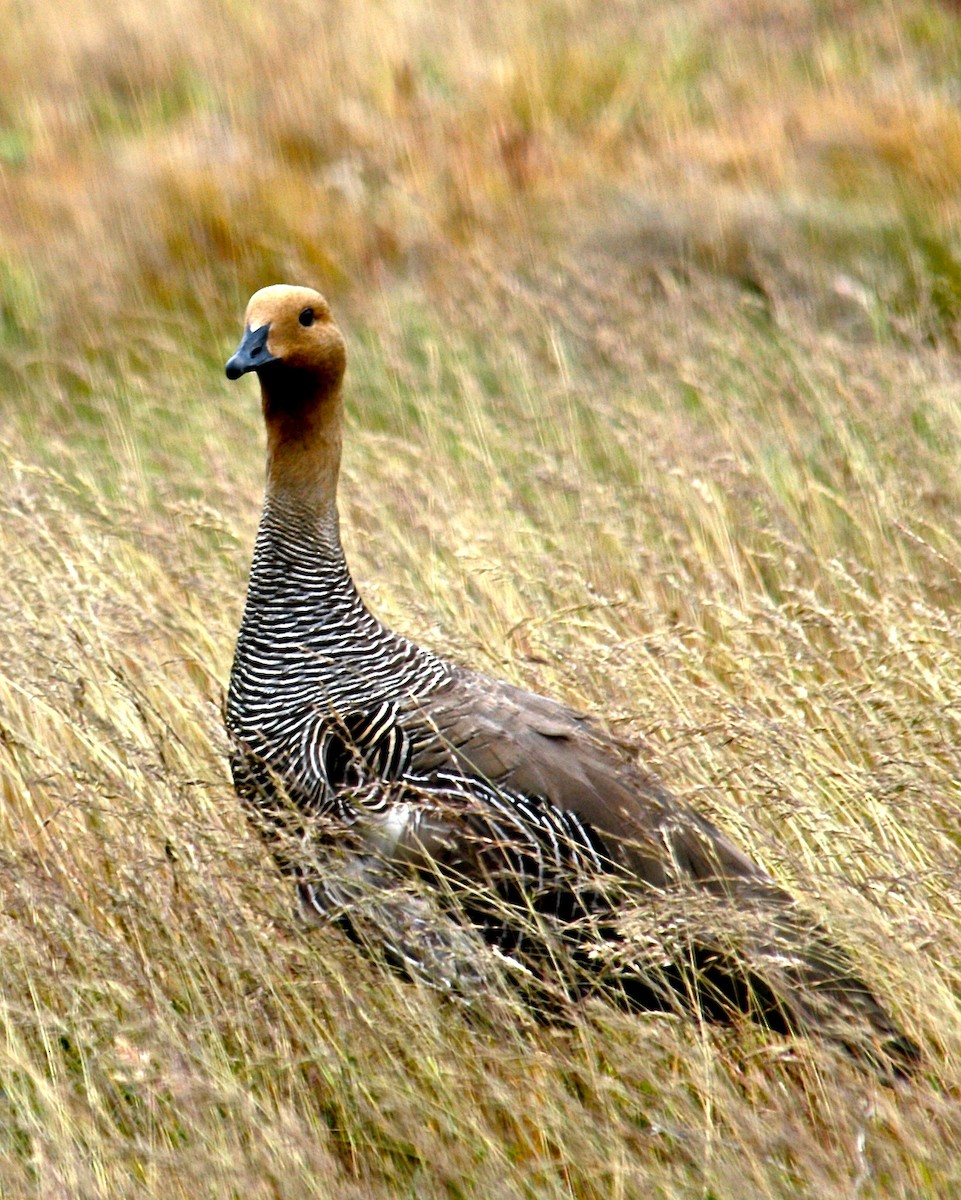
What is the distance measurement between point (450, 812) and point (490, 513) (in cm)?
223

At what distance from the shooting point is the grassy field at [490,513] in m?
2.94

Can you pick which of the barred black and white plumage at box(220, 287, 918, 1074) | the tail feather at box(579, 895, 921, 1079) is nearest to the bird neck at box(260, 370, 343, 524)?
the barred black and white plumage at box(220, 287, 918, 1074)

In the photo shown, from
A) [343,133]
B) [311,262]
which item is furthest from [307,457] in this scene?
[343,133]

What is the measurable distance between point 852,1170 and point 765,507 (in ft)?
8.25

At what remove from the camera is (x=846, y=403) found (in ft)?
17.8

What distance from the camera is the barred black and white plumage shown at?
3053mm

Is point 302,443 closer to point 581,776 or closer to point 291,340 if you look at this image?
point 291,340

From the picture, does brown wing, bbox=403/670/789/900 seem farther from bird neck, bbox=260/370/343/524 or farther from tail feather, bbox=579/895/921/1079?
bird neck, bbox=260/370/343/524

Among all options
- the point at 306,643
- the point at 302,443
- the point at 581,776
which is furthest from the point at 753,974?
the point at 302,443

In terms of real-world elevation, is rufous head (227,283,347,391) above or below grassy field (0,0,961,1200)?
above

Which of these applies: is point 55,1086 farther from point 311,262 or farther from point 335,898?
point 311,262

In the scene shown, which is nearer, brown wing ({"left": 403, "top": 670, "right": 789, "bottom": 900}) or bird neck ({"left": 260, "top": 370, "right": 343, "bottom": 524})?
brown wing ({"left": 403, "top": 670, "right": 789, "bottom": 900})

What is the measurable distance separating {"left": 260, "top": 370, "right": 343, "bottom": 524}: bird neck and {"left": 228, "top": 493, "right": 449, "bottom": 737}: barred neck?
0.07ft

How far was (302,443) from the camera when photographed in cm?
384
